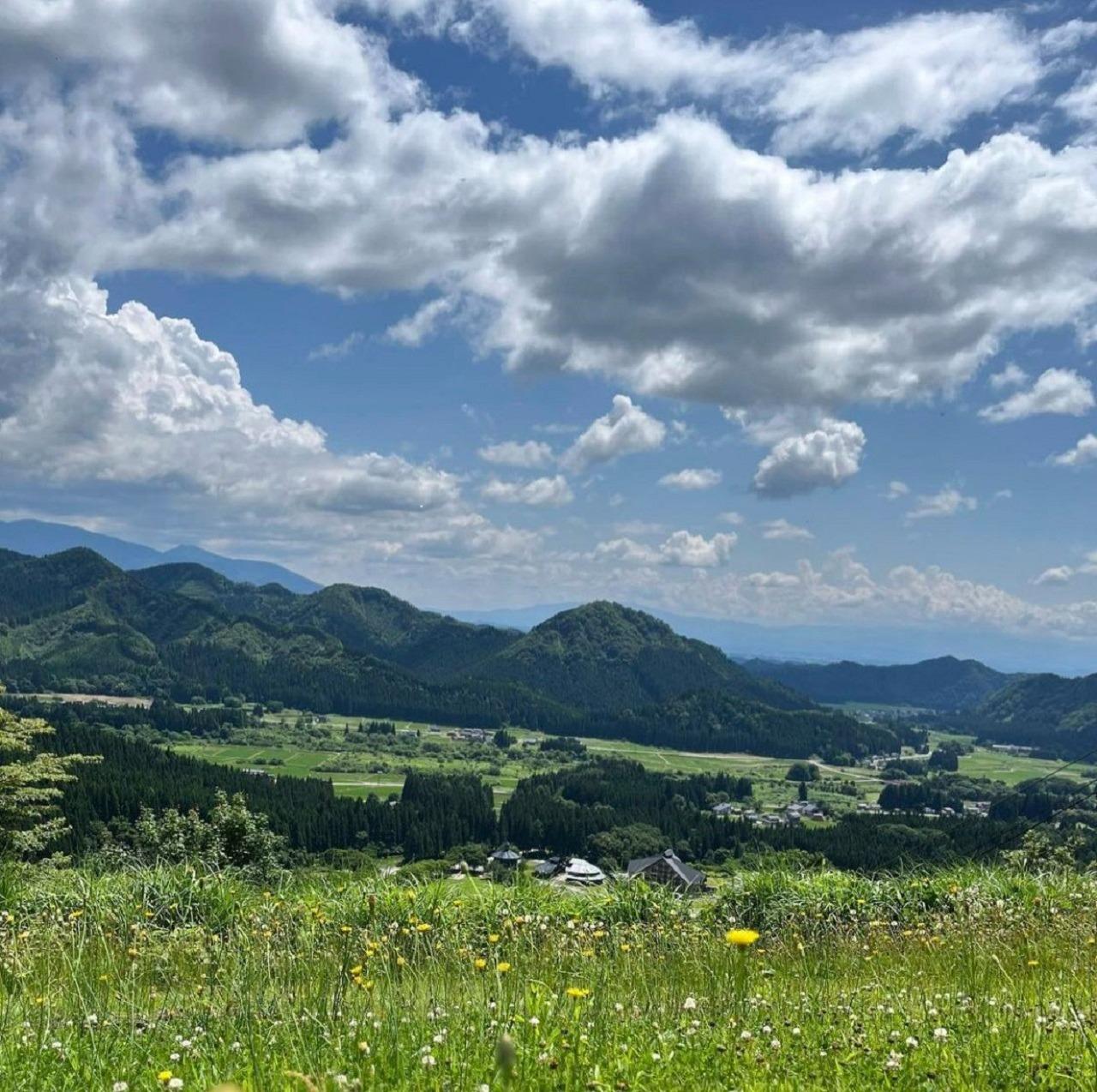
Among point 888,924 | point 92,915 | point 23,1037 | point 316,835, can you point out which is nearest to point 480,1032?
point 23,1037

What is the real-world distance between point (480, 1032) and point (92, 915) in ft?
20.8

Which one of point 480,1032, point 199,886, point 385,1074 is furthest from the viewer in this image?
point 199,886

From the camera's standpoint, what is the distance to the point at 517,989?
588cm

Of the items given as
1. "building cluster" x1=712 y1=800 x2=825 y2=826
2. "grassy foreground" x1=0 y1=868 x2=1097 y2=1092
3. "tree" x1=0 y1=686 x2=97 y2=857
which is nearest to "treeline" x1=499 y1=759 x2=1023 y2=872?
"building cluster" x1=712 y1=800 x2=825 y2=826

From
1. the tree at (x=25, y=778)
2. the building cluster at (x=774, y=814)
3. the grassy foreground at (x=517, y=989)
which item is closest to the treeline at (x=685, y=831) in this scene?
the building cluster at (x=774, y=814)

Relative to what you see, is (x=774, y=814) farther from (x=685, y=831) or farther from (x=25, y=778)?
(x=25, y=778)

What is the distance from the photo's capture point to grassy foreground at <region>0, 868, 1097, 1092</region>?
4590mm

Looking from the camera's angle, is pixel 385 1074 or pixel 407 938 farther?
pixel 407 938

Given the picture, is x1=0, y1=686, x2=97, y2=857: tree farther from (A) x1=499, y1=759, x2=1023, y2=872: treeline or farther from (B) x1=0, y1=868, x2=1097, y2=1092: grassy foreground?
(A) x1=499, y1=759, x2=1023, y2=872: treeline

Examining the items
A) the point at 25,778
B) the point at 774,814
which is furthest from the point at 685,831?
the point at 25,778

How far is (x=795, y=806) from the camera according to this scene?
195625 mm

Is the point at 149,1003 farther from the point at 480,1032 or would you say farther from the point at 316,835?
the point at 316,835

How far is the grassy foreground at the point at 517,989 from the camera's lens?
15.1ft

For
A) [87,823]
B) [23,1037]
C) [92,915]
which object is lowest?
[87,823]
